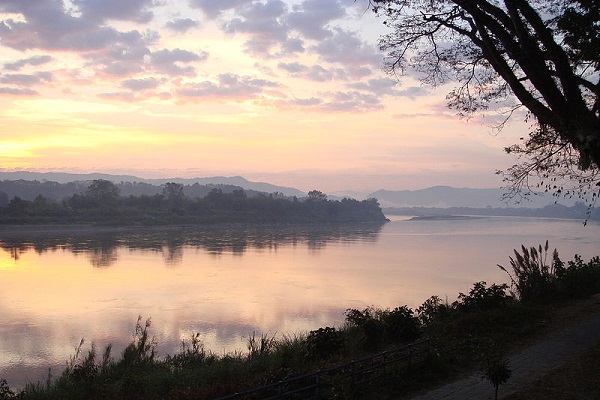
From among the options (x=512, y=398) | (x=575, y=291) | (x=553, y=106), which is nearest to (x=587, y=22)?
(x=553, y=106)

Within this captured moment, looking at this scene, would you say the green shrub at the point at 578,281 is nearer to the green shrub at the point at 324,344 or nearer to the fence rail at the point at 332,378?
the fence rail at the point at 332,378

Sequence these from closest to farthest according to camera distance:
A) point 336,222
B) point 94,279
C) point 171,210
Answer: point 94,279, point 171,210, point 336,222

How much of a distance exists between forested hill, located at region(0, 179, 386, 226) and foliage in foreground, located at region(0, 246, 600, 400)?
5821cm

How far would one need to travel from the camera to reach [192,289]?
23.0 meters

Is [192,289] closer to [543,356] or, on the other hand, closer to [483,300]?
[483,300]

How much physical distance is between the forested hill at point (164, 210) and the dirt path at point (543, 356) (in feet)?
204

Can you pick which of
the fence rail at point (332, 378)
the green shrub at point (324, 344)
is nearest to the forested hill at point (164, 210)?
the green shrub at point (324, 344)

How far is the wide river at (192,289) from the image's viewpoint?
47.3 ft

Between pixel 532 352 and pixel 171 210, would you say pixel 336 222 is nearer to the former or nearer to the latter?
pixel 171 210

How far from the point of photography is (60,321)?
16484 mm

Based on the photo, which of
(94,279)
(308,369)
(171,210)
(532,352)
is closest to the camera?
(308,369)

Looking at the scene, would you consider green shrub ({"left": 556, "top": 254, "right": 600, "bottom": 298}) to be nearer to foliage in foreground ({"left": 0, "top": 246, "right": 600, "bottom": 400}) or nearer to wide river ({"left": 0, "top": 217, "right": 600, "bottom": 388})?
foliage in foreground ({"left": 0, "top": 246, "right": 600, "bottom": 400})

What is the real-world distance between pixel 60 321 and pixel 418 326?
12.2 metres

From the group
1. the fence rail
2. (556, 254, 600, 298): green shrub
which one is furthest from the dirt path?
(556, 254, 600, 298): green shrub
